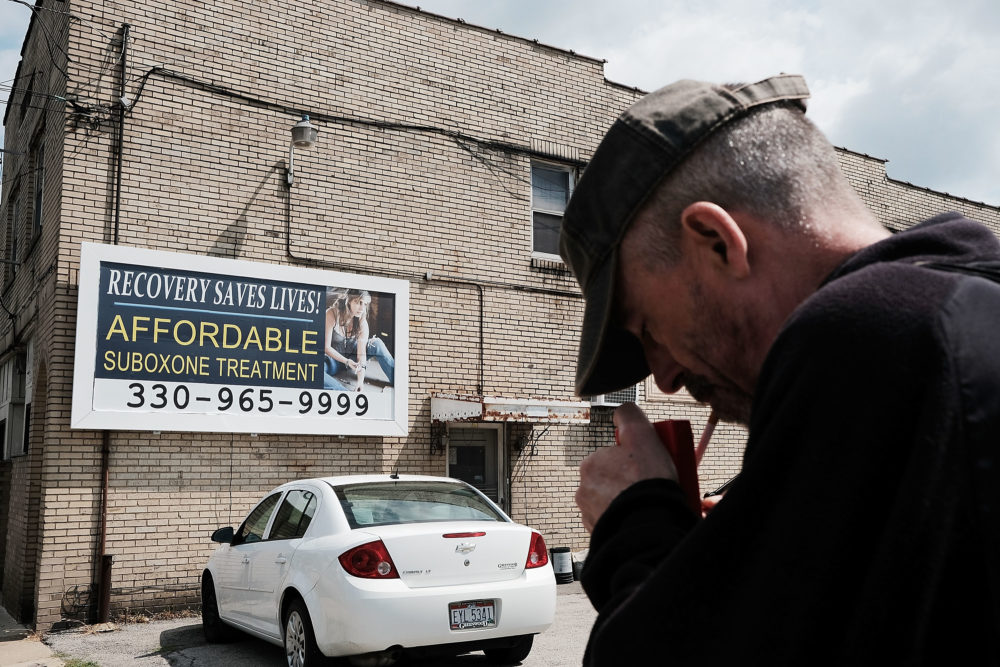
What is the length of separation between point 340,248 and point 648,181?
1158cm

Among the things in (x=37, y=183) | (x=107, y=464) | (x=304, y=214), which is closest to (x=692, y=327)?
(x=107, y=464)

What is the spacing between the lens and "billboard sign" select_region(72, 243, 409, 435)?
34.8ft

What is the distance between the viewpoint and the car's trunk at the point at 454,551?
6.77m

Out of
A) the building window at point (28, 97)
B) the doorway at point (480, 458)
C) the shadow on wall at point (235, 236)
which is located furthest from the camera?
the building window at point (28, 97)

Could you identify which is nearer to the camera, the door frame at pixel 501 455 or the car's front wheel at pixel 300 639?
the car's front wheel at pixel 300 639

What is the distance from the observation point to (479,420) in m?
12.4

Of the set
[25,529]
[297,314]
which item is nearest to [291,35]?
[297,314]

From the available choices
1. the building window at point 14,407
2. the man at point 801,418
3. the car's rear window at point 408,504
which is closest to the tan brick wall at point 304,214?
the building window at point 14,407

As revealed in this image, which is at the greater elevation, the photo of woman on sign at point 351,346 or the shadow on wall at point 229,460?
the photo of woman on sign at point 351,346

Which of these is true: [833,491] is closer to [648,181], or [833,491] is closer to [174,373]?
[648,181]

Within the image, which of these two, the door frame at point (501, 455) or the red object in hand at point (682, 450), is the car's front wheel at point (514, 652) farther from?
the red object in hand at point (682, 450)

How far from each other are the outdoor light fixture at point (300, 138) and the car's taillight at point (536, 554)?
21.9ft

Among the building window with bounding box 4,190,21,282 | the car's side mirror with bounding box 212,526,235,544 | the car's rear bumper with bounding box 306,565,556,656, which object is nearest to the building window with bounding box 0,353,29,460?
the building window with bounding box 4,190,21,282

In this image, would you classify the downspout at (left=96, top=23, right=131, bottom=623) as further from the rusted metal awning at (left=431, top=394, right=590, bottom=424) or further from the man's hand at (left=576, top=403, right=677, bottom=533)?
the man's hand at (left=576, top=403, right=677, bottom=533)
